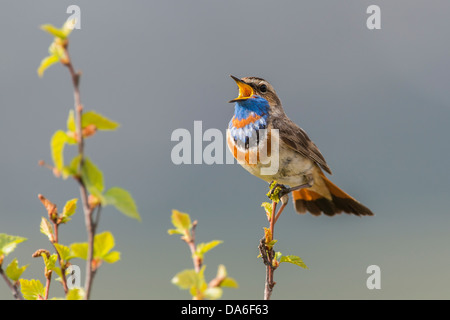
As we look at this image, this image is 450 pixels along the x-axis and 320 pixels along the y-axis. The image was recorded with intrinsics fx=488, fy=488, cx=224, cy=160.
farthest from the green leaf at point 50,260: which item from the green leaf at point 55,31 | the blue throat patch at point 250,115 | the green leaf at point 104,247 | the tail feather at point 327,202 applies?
the tail feather at point 327,202

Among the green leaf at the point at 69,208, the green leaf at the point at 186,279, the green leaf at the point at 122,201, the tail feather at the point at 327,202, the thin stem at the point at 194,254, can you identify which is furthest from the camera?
the tail feather at the point at 327,202

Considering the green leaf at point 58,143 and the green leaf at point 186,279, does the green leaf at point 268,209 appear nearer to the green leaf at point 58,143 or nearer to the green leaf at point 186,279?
the green leaf at point 186,279

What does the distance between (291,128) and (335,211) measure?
0.75 m

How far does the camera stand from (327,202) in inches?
151

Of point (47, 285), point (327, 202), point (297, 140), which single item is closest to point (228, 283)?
point (47, 285)

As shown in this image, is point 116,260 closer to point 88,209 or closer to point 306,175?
point 88,209

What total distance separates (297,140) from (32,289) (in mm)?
2554

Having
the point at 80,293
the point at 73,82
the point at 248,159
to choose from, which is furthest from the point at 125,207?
the point at 248,159

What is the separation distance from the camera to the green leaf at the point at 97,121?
2.89ft

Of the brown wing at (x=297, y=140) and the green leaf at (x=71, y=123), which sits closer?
the green leaf at (x=71, y=123)

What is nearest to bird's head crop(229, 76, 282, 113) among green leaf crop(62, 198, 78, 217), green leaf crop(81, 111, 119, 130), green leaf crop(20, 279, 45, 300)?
green leaf crop(62, 198, 78, 217)

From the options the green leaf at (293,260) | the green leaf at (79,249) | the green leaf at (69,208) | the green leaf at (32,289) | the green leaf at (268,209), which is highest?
the green leaf at (268,209)

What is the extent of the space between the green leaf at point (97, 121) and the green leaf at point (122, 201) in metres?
0.11

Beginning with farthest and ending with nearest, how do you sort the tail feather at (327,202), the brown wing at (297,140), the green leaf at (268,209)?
1. the tail feather at (327,202)
2. the brown wing at (297,140)
3. the green leaf at (268,209)
